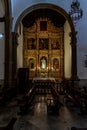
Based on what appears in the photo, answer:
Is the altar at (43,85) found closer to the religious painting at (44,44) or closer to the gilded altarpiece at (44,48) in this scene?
the gilded altarpiece at (44,48)

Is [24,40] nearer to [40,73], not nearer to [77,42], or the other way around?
[40,73]

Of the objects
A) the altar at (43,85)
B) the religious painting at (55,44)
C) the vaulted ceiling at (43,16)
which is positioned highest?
the vaulted ceiling at (43,16)

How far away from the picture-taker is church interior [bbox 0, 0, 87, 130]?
28.9 ft

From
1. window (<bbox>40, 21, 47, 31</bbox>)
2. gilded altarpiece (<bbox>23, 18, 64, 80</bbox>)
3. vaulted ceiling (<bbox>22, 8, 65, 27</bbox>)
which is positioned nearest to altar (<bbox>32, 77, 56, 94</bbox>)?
gilded altarpiece (<bbox>23, 18, 64, 80</bbox>)

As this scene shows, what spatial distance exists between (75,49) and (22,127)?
10.3 m

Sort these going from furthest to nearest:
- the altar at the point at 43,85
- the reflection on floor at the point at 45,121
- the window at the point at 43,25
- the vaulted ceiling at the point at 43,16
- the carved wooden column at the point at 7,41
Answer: the window at the point at 43,25 → the vaulted ceiling at the point at 43,16 → the altar at the point at 43,85 → the carved wooden column at the point at 7,41 → the reflection on floor at the point at 45,121

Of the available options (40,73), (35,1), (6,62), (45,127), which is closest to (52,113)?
(45,127)

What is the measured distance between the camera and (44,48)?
909 inches

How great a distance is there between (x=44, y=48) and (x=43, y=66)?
1.52 metres

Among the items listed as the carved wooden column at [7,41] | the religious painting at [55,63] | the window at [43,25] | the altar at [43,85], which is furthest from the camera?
the window at [43,25]

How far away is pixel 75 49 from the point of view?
1662 centimetres

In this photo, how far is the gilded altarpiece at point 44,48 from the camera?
22.7 metres

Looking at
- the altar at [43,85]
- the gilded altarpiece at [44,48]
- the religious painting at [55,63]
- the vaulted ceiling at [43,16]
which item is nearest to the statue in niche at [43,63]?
the gilded altarpiece at [44,48]

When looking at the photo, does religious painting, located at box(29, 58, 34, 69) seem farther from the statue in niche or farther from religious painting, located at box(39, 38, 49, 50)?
religious painting, located at box(39, 38, 49, 50)
